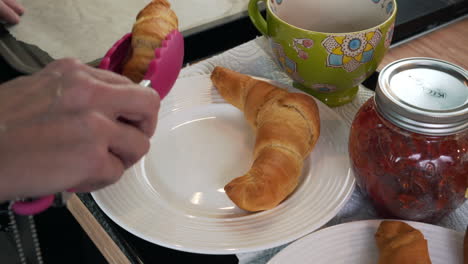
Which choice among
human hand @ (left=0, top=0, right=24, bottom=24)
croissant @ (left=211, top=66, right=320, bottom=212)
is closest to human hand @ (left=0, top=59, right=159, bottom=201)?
croissant @ (left=211, top=66, right=320, bottom=212)

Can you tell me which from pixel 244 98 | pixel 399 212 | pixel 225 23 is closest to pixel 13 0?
pixel 225 23

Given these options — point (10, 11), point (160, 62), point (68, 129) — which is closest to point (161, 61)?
point (160, 62)

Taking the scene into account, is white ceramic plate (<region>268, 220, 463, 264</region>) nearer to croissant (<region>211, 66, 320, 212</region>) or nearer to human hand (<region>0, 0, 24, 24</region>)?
croissant (<region>211, 66, 320, 212</region>)

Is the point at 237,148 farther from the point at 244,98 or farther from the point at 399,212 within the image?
the point at 399,212

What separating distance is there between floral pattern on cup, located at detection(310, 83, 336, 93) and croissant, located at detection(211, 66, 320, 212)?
0.05 meters

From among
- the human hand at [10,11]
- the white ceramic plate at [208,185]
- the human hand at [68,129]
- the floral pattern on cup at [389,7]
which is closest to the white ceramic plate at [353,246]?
the white ceramic plate at [208,185]

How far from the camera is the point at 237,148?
0.52m

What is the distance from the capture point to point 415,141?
0.39 meters

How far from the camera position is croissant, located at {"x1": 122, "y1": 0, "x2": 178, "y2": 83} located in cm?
45

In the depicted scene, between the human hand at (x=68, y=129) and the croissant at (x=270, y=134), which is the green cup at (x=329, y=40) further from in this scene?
the human hand at (x=68, y=129)

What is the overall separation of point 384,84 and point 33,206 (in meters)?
0.30

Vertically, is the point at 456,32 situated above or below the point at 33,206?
below

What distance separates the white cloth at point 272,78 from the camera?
44cm

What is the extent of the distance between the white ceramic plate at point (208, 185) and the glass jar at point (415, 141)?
4 centimetres
